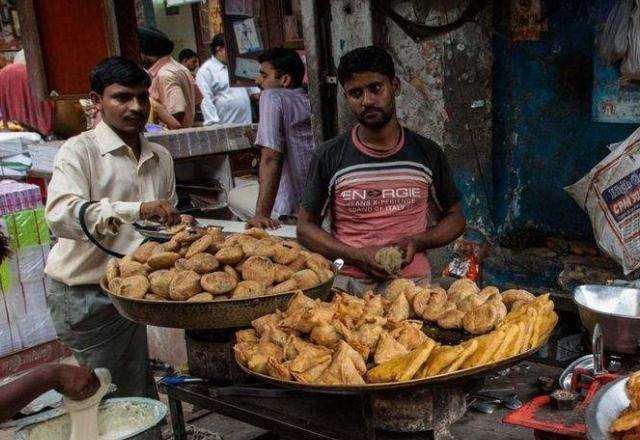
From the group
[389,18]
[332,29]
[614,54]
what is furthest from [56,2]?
[614,54]

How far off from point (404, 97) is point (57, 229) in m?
2.31

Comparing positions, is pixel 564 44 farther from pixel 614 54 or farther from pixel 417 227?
pixel 417 227

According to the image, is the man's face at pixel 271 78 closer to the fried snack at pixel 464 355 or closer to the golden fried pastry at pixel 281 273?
the golden fried pastry at pixel 281 273

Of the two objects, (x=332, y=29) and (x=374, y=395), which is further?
(x=332, y=29)

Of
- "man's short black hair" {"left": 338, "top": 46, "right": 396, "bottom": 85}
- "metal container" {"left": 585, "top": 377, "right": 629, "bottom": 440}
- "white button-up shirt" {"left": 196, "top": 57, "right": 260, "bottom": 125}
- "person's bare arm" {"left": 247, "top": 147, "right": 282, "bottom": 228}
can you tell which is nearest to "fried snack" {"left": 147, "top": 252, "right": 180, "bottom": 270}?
"man's short black hair" {"left": 338, "top": 46, "right": 396, "bottom": 85}

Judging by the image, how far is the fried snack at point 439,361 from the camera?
6.46 ft

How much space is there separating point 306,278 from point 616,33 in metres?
2.48

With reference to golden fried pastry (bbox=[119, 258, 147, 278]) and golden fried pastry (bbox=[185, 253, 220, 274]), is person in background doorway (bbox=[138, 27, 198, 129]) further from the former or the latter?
golden fried pastry (bbox=[185, 253, 220, 274])

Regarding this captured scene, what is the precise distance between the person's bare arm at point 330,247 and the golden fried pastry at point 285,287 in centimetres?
80

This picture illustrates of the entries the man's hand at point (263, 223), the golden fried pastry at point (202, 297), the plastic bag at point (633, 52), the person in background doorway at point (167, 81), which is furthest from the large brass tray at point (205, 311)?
the person in background doorway at point (167, 81)

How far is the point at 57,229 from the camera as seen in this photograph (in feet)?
10.9

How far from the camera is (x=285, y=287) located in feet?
8.14

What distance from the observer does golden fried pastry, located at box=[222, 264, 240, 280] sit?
2535 mm

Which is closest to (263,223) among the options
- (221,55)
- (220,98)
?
(220,98)
